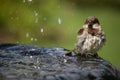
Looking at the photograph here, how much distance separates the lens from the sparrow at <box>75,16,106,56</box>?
19.3ft

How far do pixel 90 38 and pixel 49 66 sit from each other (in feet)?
2.22

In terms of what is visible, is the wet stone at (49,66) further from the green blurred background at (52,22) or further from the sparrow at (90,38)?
the green blurred background at (52,22)

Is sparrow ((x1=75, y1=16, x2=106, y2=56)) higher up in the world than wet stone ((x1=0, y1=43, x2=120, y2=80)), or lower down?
higher up

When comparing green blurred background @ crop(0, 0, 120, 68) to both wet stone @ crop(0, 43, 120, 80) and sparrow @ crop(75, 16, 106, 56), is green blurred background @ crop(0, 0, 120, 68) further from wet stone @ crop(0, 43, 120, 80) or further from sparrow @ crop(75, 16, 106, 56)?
sparrow @ crop(75, 16, 106, 56)

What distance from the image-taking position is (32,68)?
5.38 meters

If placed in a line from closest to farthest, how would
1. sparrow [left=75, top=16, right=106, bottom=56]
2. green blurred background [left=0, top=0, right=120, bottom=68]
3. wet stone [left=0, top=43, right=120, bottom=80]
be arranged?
wet stone [left=0, top=43, right=120, bottom=80]
sparrow [left=75, top=16, right=106, bottom=56]
green blurred background [left=0, top=0, right=120, bottom=68]

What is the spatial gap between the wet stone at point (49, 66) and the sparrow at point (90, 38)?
11 centimetres

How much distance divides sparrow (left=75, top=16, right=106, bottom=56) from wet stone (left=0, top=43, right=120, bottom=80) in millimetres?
113

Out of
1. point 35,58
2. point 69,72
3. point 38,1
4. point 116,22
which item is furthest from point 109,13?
point 69,72

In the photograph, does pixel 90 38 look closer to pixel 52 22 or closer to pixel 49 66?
pixel 49 66

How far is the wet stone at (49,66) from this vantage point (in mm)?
4980

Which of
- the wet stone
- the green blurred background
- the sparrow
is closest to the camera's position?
the wet stone

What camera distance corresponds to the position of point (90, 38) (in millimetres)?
5891

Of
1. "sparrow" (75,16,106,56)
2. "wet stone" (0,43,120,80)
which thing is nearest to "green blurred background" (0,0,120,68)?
"wet stone" (0,43,120,80)
